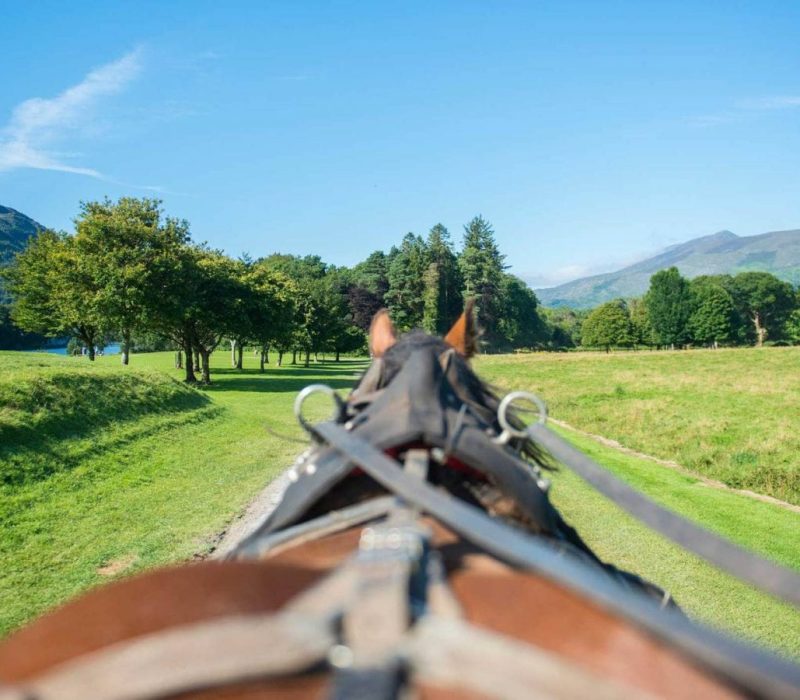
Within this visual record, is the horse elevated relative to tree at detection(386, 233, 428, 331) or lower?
lower

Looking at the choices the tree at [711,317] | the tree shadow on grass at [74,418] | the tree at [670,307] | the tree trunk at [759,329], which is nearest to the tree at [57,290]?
the tree shadow on grass at [74,418]

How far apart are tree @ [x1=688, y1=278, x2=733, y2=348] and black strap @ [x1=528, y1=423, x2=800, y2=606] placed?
9082 cm

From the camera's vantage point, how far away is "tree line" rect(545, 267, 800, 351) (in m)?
83.7

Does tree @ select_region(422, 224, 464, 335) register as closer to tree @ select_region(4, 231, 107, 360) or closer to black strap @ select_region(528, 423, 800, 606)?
tree @ select_region(4, 231, 107, 360)

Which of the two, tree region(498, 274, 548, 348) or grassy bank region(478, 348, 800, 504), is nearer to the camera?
grassy bank region(478, 348, 800, 504)

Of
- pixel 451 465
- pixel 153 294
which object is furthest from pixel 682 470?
pixel 153 294

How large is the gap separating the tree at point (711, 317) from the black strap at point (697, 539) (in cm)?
9082

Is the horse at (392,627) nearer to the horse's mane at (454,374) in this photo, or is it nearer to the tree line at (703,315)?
the horse's mane at (454,374)

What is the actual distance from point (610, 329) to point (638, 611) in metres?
101

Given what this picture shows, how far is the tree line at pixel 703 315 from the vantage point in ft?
275

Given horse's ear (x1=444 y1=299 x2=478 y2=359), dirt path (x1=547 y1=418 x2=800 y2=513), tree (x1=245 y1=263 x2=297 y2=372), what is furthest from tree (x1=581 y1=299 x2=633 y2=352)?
horse's ear (x1=444 y1=299 x2=478 y2=359)

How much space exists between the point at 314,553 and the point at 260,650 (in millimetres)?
586

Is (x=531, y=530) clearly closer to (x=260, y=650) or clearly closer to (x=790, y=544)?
(x=260, y=650)

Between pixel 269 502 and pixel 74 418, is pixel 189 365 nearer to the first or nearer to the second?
pixel 74 418
